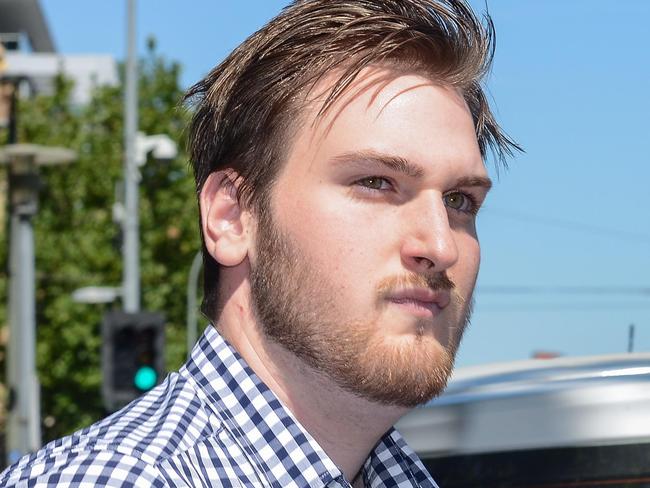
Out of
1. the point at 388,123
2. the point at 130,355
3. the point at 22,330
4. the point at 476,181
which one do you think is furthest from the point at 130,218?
the point at 388,123

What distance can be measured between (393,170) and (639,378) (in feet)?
4.87

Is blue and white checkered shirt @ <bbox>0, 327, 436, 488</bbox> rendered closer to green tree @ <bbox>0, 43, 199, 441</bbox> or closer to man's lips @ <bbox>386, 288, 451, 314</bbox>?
man's lips @ <bbox>386, 288, 451, 314</bbox>

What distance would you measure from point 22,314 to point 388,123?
48.9 ft

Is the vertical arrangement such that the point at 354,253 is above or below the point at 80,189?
above

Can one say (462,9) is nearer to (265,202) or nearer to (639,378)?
(265,202)

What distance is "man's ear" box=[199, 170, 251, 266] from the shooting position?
2475 millimetres

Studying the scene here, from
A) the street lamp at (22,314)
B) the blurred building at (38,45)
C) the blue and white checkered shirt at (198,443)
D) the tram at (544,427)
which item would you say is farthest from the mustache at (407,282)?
the blurred building at (38,45)

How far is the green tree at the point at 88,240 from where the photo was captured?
113ft

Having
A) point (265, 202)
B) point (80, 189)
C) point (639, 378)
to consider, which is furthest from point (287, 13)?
point (80, 189)

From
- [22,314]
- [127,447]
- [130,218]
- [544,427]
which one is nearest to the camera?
[127,447]

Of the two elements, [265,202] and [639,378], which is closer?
[265,202]

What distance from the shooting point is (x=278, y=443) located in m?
2.19

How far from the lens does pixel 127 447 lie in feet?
6.40

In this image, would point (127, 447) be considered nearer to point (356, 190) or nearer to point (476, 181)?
point (356, 190)
